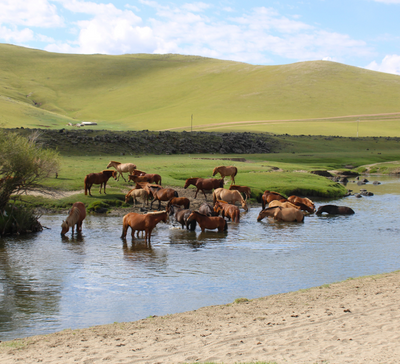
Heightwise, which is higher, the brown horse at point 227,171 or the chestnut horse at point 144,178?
the brown horse at point 227,171

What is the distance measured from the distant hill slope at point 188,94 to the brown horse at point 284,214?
8028 cm

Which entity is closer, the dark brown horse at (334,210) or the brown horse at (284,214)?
the brown horse at (284,214)

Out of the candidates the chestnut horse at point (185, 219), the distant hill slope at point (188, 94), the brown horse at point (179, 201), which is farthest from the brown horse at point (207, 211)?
the distant hill slope at point (188, 94)

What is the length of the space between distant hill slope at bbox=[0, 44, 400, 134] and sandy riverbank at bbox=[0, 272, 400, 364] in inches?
3657

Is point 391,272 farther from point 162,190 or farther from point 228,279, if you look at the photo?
point 162,190

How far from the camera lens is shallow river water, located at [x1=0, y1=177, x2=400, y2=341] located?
33.2ft

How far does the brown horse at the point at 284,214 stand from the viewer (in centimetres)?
2152

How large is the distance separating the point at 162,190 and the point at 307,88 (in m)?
139

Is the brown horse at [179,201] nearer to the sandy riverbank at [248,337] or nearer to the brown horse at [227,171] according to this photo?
the brown horse at [227,171]

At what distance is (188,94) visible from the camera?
16138cm

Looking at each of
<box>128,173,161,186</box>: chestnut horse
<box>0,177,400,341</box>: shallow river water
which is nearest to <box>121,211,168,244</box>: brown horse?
<box>0,177,400,341</box>: shallow river water

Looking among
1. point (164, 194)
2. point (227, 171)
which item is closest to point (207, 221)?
point (164, 194)

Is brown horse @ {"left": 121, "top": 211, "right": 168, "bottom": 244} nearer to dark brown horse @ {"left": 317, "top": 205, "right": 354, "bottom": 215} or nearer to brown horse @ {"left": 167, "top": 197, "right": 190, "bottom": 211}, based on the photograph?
brown horse @ {"left": 167, "top": 197, "right": 190, "bottom": 211}

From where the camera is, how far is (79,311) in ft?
32.6
